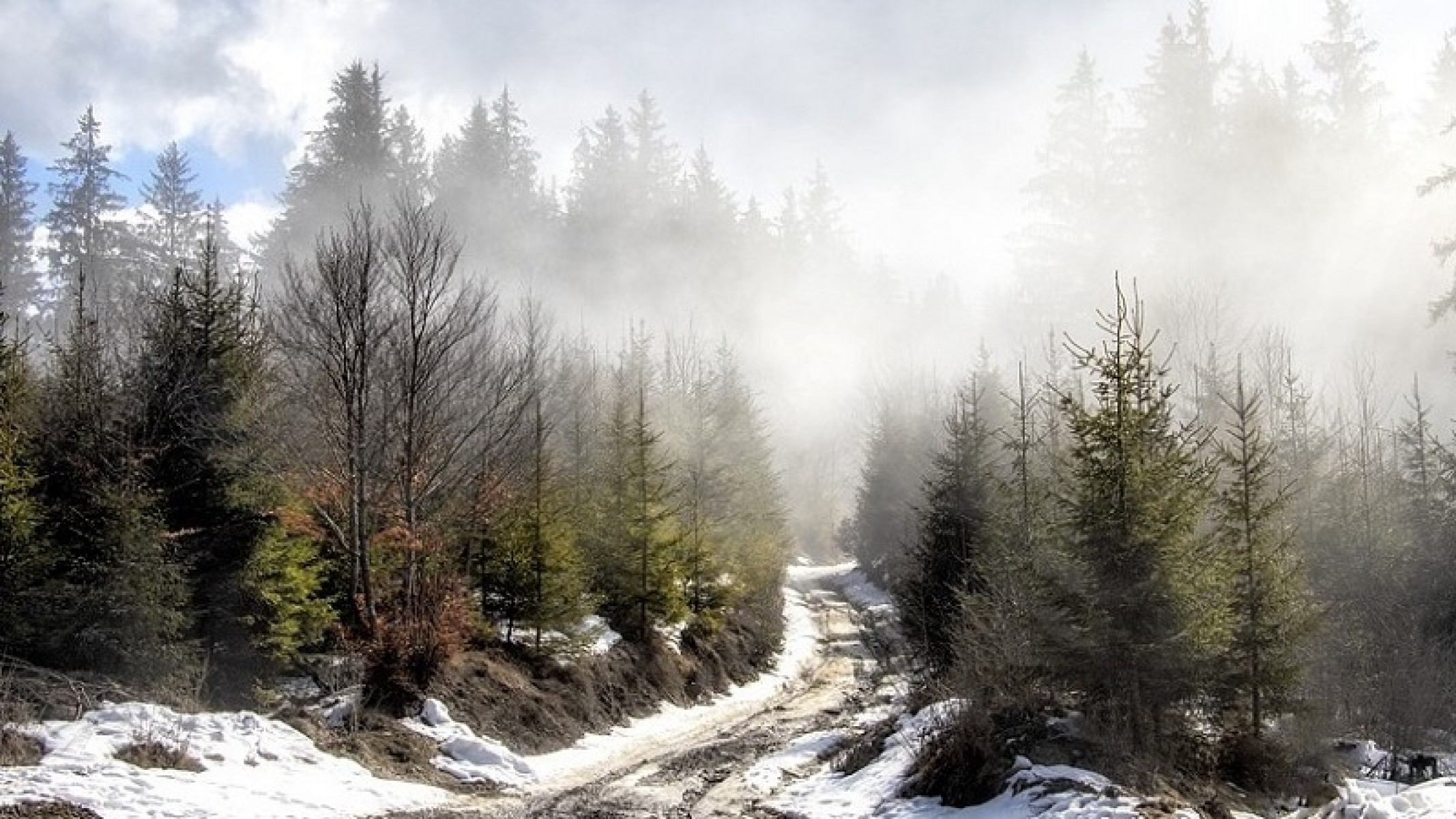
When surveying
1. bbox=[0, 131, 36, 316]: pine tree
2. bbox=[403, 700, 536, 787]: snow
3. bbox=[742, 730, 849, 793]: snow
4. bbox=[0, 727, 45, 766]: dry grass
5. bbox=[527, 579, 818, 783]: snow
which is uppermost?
bbox=[0, 131, 36, 316]: pine tree

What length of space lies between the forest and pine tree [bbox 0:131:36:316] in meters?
0.27

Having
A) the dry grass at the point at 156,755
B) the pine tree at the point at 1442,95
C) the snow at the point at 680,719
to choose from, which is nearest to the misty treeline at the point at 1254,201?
the pine tree at the point at 1442,95

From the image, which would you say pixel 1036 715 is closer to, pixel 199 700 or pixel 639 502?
pixel 199 700

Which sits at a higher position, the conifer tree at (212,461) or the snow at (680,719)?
the conifer tree at (212,461)

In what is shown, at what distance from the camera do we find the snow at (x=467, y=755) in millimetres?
16578

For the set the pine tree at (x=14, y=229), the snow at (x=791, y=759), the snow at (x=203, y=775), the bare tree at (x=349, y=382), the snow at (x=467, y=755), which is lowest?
the snow at (x=791, y=759)

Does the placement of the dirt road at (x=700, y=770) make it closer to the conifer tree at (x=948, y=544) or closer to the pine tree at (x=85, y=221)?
the conifer tree at (x=948, y=544)

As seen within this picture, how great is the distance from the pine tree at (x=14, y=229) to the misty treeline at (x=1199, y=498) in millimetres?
56972

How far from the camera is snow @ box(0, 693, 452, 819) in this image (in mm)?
10352

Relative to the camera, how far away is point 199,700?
51.9ft

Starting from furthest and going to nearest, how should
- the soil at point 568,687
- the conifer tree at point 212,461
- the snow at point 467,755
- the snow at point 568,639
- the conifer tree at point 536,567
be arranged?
1. the snow at point 568,639
2. the conifer tree at point 536,567
3. the soil at point 568,687
4. the conifer tree at point 212,461
5. the snow at point 467,755

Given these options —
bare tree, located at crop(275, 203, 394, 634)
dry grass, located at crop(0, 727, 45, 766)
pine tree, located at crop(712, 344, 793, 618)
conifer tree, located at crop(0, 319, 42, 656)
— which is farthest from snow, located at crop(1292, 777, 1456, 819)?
pine tree, located at crop(712, 344, 793, 618)

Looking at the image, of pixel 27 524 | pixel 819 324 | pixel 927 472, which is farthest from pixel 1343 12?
pixel 27 524

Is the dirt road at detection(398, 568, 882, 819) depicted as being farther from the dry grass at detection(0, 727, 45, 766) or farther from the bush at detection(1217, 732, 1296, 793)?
the bush at detection(1217, 732, 1296, 793)
